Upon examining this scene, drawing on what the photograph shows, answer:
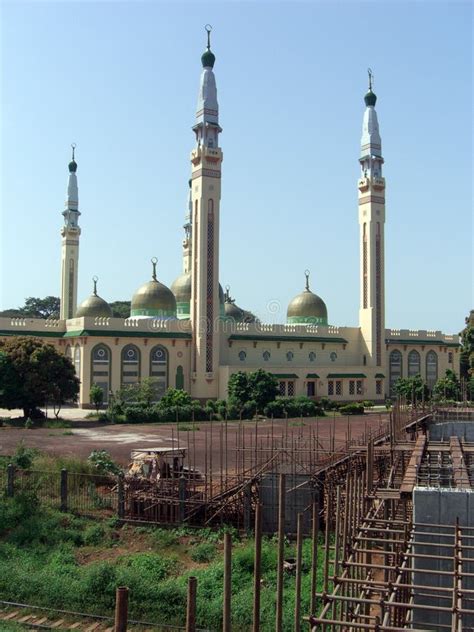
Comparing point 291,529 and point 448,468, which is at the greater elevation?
point 448,468

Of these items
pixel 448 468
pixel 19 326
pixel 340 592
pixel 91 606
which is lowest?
pixel 91 606

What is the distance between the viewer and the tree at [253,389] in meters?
34.7

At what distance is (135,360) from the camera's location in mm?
37719

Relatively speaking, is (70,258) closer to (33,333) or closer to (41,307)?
(33,333)

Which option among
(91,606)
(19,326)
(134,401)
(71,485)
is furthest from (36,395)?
(91,606)

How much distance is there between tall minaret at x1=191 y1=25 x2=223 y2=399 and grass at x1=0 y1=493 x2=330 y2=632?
2381 centimetres

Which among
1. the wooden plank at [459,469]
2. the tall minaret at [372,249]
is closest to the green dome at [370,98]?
the tall minaret at [372,249]

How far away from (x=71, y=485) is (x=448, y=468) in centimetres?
794

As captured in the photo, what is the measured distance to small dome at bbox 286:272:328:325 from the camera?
46000 millimetres

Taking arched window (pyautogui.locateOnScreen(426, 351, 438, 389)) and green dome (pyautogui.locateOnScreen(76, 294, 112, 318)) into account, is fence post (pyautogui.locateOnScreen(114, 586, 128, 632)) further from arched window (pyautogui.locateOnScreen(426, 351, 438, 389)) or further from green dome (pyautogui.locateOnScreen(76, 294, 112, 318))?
arched window (pyautogui.locateOnScreen(426, 351, 438, 389))

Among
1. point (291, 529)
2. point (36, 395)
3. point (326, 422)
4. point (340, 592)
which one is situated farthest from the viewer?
point (326, 422)

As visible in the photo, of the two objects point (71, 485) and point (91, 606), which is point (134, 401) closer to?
point (71, 485)

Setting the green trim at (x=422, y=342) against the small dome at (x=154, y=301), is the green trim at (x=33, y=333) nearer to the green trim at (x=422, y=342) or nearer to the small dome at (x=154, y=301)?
the small dome at (x=154, y=301)

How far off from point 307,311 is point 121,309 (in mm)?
29144
